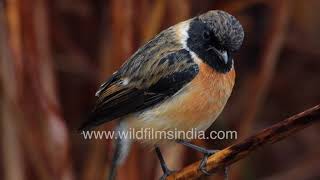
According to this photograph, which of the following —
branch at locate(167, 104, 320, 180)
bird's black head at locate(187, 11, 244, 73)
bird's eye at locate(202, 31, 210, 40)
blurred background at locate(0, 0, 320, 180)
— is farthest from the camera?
blurred background at locate(0, 0, 320, 180)

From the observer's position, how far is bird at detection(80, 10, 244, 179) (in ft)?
9.04

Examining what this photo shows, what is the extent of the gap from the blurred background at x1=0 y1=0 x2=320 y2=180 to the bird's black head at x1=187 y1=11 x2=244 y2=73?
2.04ft

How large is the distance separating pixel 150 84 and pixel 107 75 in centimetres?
82

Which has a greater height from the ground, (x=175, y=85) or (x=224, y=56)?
(x=224, y=56)

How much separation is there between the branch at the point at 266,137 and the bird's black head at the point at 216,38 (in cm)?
56

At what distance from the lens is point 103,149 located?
3.73 metres

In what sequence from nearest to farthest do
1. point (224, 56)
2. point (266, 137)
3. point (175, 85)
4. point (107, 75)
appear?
point (266, 137) → point (224, 56) → point (175, 85) → point (107, 75)

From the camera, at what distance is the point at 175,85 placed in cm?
283

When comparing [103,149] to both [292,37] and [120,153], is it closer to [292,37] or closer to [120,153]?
[120,153]

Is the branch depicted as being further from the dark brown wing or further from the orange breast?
the dark brown wing

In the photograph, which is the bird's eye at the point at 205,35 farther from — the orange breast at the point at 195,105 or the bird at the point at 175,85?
the orange breast at the point at 195,105

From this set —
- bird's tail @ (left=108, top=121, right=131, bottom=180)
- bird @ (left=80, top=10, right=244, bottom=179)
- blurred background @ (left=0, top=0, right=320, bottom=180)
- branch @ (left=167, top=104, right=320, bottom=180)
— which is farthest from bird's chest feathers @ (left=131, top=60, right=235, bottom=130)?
blurred background @ (left=0, top=0, right=320, bottom=180)

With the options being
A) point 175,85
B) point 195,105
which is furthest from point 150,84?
point 195,105

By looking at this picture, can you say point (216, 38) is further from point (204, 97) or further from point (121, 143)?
point (121, 143)
